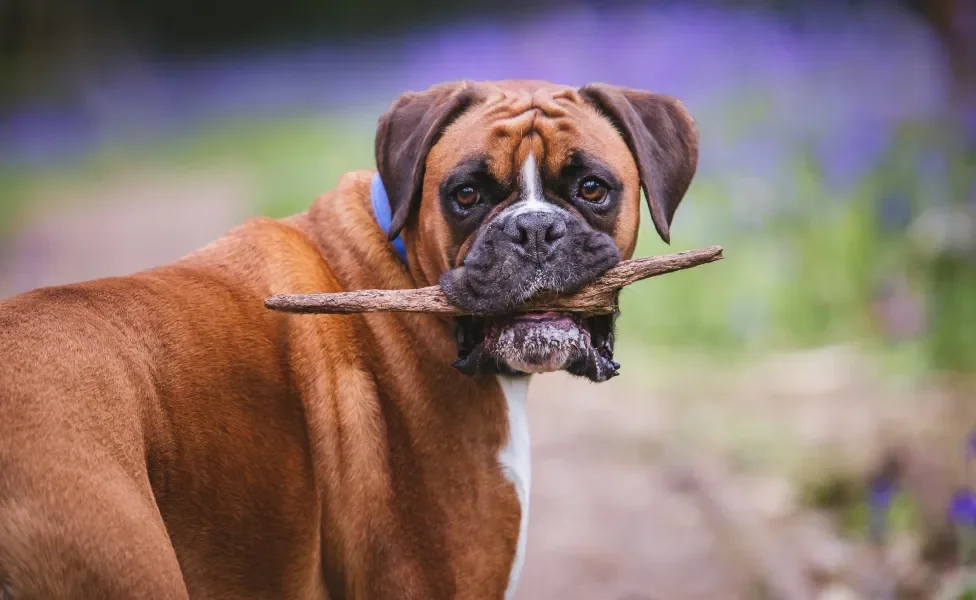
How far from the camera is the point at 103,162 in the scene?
825 centimetres

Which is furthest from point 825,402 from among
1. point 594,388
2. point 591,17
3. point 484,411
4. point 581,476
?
point 484,411

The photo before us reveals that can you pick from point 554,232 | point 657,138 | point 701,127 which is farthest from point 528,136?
point 701,127

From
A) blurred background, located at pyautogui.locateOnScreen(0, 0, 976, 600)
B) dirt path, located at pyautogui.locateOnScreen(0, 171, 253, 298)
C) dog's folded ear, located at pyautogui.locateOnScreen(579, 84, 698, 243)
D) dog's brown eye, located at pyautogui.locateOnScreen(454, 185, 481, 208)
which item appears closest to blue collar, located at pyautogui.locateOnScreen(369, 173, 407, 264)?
dog's brown eye, located at pyautogui.locateOnScreen(454, 185, 481, 208)

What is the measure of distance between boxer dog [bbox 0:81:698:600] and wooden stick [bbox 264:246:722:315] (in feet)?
0.14

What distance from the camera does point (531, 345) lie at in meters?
3.11

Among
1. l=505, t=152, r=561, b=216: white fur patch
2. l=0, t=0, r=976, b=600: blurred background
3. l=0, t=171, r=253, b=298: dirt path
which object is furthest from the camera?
l=0, t=171, r=253, b=298: dirt path

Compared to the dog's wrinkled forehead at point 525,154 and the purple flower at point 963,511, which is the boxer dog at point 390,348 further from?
the purple flower at point 963,511

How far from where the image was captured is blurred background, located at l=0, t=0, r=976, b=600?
7836 millimetres

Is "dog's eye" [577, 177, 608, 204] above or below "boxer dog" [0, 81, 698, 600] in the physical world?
above

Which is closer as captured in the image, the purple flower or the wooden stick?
the wooden stick

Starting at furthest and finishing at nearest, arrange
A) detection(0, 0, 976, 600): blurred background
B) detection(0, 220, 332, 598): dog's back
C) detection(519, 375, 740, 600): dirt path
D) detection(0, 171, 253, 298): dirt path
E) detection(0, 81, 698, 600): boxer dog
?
detection(0, 171, 253, 298): dirt path < detection(0, 0, 976, 600): blurred background < detection(519, 375, 740, 600): dirt path < detection(0, 81, 698, 600): boxer dog < detection(0, 220, 332, 598): dog's back

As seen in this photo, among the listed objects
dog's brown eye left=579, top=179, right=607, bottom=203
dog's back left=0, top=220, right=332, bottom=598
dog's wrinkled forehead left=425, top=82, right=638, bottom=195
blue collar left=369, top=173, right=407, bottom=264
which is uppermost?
dog's wrinkled forehead left=425, top=82, right=638, bottom=195

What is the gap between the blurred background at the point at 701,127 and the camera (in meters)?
7.84

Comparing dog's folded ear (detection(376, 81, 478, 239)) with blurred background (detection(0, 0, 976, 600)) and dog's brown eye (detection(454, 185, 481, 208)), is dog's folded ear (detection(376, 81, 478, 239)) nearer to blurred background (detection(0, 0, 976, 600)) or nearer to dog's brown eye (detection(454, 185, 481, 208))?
dog's brown eye (detection(454, 185, 481, 208))
